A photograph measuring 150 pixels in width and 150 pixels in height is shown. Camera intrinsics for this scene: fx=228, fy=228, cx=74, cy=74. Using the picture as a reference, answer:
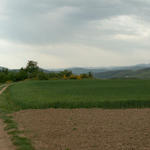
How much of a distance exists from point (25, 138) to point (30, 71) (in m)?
106

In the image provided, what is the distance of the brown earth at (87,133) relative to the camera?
31.1 feet

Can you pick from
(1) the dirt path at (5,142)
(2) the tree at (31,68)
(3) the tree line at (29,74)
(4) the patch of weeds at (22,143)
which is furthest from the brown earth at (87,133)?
(2) the tree at (31,68)

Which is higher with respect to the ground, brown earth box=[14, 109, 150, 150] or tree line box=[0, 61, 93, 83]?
tree line box=[0, 61, 93, 83]

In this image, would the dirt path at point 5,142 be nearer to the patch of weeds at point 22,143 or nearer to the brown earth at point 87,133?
the patch of weeds at point 22,143

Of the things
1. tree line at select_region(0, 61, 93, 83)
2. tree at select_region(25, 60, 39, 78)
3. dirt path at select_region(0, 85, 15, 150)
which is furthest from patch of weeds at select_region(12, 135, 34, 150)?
tree at select_region(25, 60, 39, 78)

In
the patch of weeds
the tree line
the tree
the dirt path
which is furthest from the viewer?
the tree

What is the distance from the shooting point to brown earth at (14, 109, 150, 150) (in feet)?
31.1

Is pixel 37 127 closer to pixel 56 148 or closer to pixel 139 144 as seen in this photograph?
pixel 56 148

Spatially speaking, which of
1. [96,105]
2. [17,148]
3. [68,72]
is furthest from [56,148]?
[68,72]

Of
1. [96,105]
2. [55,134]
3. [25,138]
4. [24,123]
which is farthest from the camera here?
[96,105]

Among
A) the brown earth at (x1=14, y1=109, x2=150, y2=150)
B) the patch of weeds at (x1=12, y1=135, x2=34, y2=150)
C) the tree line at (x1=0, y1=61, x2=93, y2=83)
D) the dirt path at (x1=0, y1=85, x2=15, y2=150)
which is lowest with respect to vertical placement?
the brown earth at (x1=14, y1=109, x2=150, y2=150)

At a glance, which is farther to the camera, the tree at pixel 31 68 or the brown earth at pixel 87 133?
the tree at pixel 31 68

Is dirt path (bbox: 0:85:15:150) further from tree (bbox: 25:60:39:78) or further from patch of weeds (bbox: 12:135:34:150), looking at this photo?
tree (bbox: 25:60:39:78)

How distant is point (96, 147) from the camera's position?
926 centimetres
